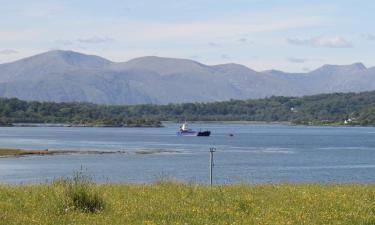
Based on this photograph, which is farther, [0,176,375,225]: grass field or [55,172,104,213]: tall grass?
[55,172,104,213]: tall grass

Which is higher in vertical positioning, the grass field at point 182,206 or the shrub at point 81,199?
the shrub at point 81,199

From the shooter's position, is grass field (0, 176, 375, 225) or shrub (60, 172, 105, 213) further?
shrub (60, 172, 105, 213)

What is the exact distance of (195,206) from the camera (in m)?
21.9

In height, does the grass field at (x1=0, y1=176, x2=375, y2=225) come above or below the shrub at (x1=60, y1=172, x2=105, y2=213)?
below

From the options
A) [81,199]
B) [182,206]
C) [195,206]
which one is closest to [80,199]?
[81,199]

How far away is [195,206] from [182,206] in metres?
0.40

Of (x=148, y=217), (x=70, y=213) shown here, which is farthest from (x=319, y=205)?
(x=70, y=213)

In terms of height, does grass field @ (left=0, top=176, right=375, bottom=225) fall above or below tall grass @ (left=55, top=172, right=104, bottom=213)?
below

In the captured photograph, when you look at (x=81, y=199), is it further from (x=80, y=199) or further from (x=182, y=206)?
(x=182, y=206)

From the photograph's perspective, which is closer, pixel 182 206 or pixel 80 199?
pixel 80 199

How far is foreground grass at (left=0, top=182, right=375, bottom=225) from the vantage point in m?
18.9

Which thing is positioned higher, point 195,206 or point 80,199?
point 80,199

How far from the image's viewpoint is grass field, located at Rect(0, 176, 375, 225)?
62.0 feet

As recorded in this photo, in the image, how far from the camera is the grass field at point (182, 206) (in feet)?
62.0
